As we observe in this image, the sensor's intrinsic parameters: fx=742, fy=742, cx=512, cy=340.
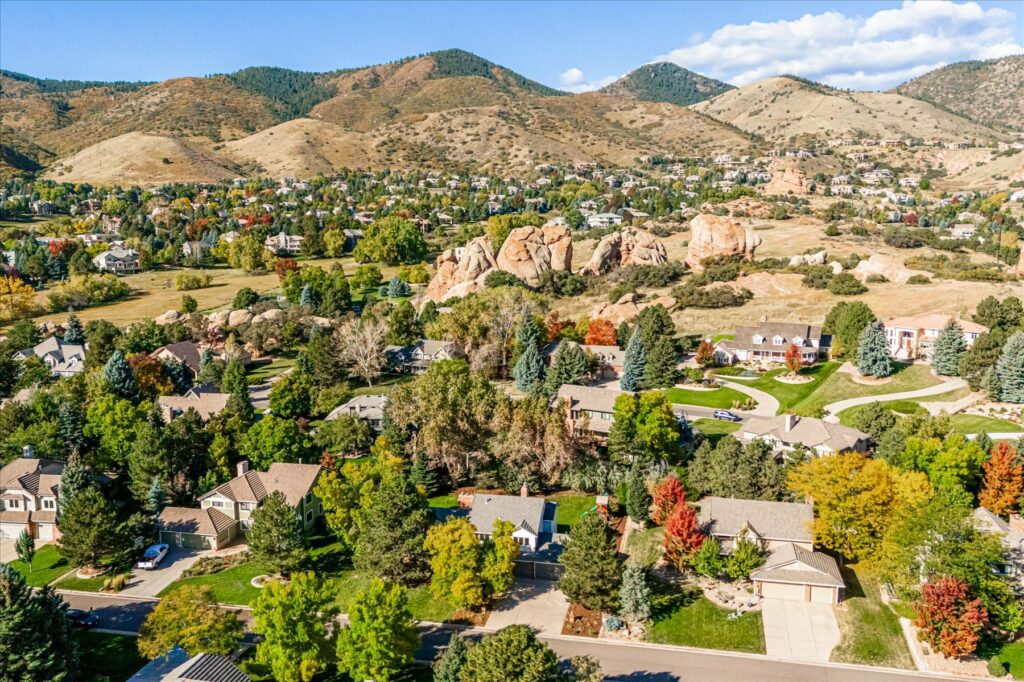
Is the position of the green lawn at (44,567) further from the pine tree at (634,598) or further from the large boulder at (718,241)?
the large boulder at (718,241)

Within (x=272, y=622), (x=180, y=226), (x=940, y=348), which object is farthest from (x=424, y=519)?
(x=180, y=226)

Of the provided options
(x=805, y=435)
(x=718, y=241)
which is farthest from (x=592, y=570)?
(x=718, y=241)

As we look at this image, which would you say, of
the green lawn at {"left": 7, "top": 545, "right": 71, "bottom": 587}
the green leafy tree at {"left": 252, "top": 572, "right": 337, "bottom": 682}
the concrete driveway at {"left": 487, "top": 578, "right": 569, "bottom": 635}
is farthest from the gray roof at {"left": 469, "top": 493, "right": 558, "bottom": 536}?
the green lawn at {"left": 7, "top": 545, "right": 71, "bottom": 587}

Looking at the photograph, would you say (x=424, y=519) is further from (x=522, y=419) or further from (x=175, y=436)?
(x=175, y=436)

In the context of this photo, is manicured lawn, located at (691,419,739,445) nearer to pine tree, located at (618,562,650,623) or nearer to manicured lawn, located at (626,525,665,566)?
manicured lawn, located at (626,525,665,566)

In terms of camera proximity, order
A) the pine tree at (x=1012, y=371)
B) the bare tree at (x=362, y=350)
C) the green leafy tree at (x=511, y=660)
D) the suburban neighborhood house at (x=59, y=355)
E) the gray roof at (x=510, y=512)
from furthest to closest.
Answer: the suburban neighborhood house at (x=59, y=355)
the bare tree at (x=362, y=350)
the pine tree at (x=1012, y=371)
the gray roof at (x=510, y=512)
the green leafy tree at (x=511, y=660)

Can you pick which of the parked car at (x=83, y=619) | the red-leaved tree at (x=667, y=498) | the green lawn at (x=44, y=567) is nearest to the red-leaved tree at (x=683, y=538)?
the red-leaved tree at (x=667, y=498)
